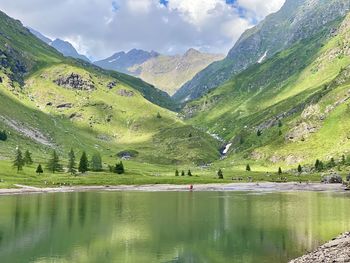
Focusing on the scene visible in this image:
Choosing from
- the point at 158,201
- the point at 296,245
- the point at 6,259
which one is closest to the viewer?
the point at 6,259

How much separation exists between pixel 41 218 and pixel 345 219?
6671cm

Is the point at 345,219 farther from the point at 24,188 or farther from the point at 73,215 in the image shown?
the point at 24,188

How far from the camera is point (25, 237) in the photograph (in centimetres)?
7812

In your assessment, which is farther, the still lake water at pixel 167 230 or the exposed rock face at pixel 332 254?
the still lake water at pixel 167 230

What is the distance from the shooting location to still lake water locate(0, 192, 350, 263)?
2490 inches

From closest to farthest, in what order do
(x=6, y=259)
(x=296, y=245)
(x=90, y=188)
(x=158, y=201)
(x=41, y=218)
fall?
1. (x=6, y=259)
2. (x=296, y=245)
3. (x=41, y=218)
4. (x=158, y=201)
5. (x=90, y=188)

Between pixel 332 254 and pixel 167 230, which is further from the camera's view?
pixel 167 230

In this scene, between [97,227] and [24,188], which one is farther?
[24,188]

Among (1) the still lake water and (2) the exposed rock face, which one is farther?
(1) the still lake water

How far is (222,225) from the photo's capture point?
90.7 meters

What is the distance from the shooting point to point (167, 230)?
8538 centimetres

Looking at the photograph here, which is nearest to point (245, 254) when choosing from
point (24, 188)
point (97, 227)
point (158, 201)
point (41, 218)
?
point (97, 227)

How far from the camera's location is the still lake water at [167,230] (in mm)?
63250

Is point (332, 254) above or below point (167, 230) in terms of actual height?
above
